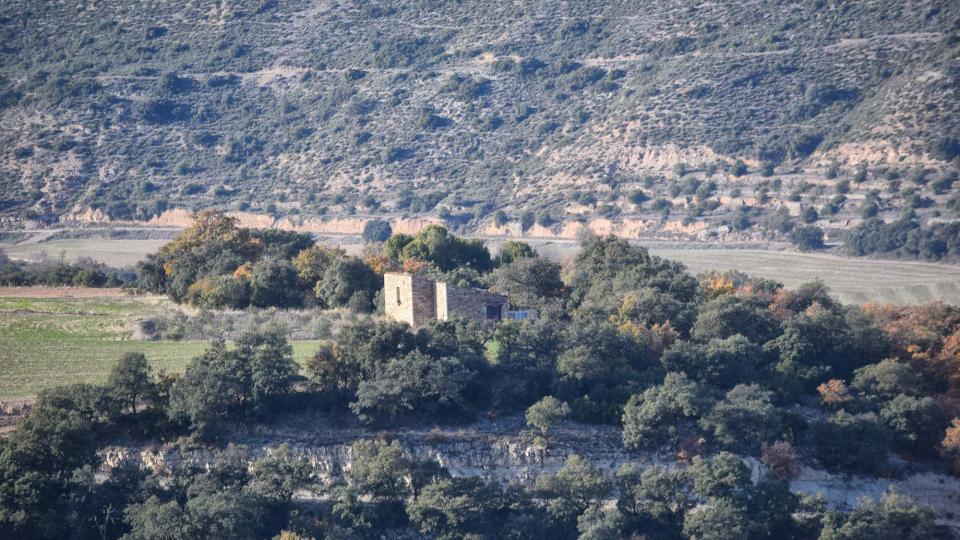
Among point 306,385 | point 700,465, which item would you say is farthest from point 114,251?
point 700,465

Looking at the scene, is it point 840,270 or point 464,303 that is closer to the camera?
point 464,303

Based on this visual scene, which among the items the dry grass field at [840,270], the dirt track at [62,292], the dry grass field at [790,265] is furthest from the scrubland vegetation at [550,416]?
the dry grass field at [790,265]

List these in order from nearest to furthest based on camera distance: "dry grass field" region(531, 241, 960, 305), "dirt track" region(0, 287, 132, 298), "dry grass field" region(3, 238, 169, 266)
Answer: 1. "dirt track" region(0, 287, 132, 298)
2. "dry grass field" region(531, 241, 960, 305)
3. "dry grass field" region(3, 238, 169, 266)

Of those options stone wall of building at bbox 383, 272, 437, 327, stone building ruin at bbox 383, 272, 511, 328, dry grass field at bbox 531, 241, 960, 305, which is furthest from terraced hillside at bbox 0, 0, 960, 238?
stone wall of building at bbox 383, 272, 437, 327

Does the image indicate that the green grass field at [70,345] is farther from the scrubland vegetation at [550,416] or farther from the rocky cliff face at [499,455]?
the rocky cliff face at [499,455]

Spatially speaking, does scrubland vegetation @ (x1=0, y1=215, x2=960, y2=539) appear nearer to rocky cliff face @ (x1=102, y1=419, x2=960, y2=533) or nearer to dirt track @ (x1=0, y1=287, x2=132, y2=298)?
rocky cliff face @ (x1=102, y1=419, x2=960, y2=533)

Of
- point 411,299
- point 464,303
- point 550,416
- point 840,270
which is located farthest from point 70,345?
point 840,270

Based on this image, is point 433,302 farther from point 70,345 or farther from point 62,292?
point 62,292
